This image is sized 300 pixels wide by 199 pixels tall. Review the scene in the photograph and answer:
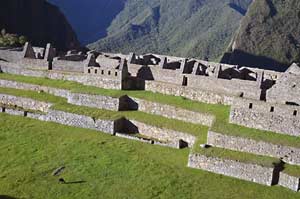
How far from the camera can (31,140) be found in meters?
26.1

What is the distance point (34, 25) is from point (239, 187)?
84.1 m

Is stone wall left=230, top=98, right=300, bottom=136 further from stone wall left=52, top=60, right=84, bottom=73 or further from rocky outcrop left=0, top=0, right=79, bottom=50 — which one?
rocky outcrop left=0, top=0, right=79, bottom=50

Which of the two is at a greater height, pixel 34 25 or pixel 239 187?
pixel 34 25

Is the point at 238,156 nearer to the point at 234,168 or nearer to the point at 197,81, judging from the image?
the point at 234,168

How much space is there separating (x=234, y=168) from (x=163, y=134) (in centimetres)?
532

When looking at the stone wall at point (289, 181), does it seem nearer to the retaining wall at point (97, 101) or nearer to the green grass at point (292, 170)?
the green grass at point (292, 170)

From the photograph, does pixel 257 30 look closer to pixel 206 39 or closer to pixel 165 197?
pixel 206 39

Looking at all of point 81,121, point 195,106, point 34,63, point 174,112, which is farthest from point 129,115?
point 34,63

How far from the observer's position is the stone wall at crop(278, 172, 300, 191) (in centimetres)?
2067

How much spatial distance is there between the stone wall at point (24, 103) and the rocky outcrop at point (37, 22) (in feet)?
187

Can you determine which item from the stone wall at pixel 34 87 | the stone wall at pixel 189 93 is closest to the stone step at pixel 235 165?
the stone wall at pixel 189 93

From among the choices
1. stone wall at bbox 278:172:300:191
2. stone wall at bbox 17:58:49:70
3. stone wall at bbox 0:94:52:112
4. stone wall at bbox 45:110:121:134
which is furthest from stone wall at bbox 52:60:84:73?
stone wall at bbox 278:172:300:191

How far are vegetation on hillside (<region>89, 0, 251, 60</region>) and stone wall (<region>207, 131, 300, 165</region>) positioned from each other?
278 feet

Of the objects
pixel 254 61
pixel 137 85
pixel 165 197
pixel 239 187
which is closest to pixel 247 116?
pixel 239 187
